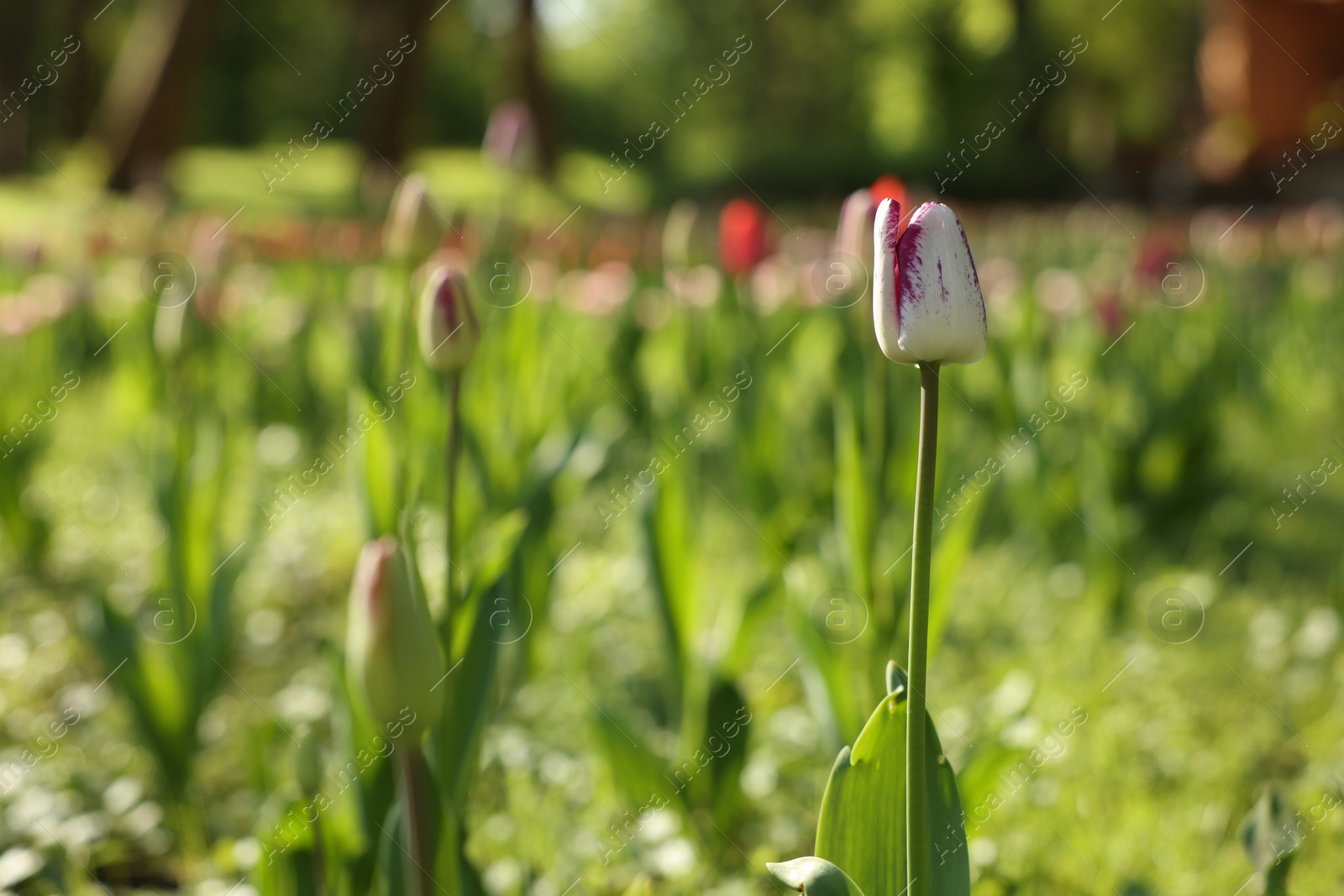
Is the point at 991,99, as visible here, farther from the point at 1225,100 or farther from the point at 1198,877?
the point at 1198,877

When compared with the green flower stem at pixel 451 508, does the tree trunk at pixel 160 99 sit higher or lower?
higher

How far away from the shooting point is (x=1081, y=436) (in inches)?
99.1

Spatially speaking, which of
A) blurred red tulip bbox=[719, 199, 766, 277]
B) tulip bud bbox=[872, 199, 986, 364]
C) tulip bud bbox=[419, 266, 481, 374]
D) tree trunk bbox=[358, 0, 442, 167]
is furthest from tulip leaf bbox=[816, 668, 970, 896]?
tree trunk bbox=[358, 0, 442, 167]

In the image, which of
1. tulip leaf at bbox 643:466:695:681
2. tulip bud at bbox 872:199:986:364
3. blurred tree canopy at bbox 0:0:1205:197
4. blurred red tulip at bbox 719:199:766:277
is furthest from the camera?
blurred tree canopy at bbox 0:0:1205:197

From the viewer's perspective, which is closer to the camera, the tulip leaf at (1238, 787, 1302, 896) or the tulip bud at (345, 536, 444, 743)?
the tulip bud at (345, 536, 444, 743)

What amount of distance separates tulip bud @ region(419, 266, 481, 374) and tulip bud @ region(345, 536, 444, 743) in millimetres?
434

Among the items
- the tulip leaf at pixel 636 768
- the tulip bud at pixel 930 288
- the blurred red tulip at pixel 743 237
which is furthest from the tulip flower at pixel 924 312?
the blurred red tulip at pixel 743 237

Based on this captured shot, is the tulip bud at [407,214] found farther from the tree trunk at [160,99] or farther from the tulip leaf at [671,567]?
the tree trunk at [160,99]

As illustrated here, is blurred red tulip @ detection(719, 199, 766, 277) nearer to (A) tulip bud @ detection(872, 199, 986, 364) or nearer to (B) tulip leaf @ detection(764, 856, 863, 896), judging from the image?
(A) tulip bud @ detection(872, 199, 986, 364)

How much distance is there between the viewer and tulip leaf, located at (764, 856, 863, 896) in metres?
0.73

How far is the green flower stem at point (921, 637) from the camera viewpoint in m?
0.73

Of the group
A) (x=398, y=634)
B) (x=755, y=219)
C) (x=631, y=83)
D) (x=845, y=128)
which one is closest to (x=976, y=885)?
(x=398, y=634)

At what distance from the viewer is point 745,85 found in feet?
96.1

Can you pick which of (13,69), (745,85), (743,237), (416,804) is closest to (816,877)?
(416,804)
